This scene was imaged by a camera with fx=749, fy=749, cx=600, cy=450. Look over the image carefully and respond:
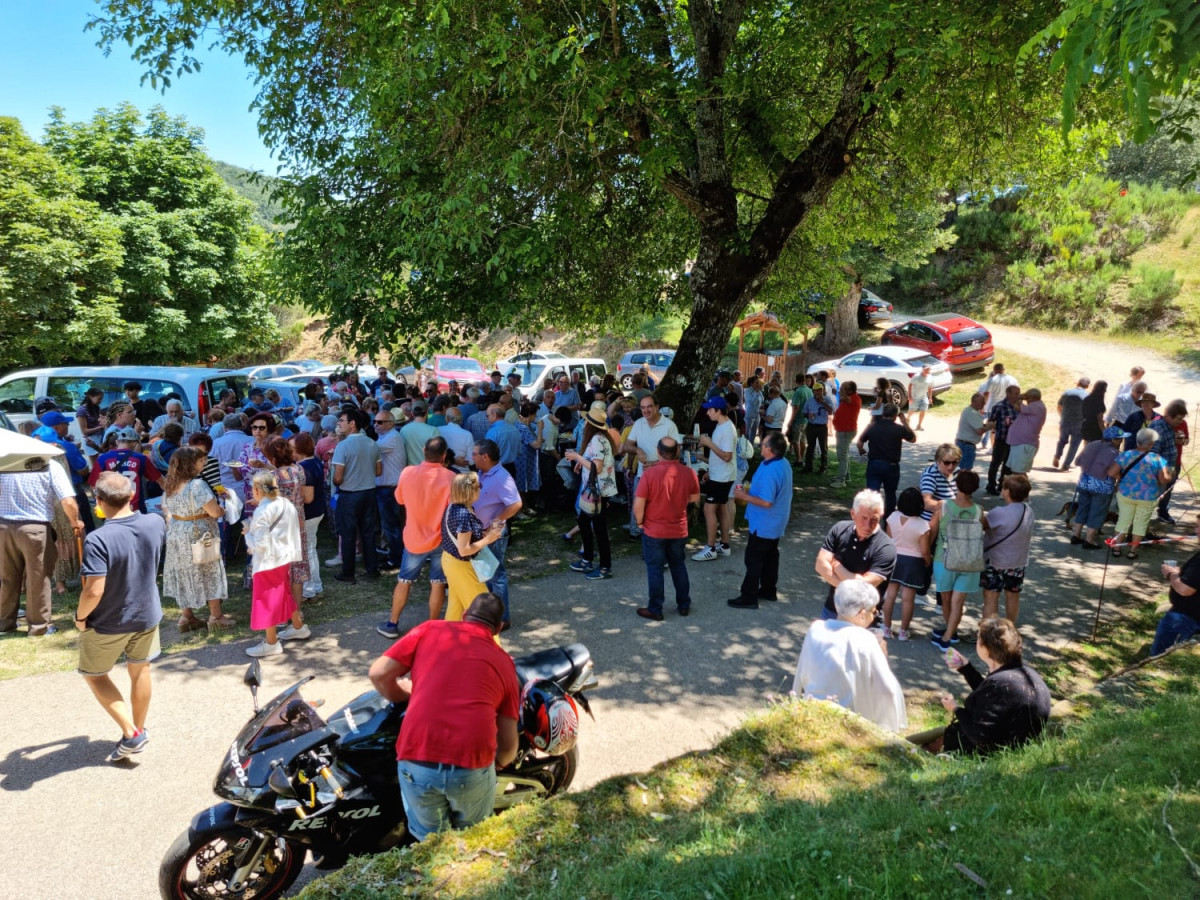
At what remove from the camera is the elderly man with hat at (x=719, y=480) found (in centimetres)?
898

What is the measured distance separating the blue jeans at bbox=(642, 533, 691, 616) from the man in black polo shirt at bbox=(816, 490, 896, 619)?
69.2 inches

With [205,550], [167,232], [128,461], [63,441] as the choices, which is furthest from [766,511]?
[167,232]

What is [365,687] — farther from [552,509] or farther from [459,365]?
[459,365]

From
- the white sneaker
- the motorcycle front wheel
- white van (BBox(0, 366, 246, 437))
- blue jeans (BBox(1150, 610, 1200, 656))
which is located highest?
white van (BBox(0, 366, 246, 437))

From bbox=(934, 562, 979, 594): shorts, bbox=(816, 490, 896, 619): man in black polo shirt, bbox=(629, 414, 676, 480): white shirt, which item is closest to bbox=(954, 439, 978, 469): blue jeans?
bbox=(934, 562, 979, 594): shorts

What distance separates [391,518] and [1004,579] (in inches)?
258

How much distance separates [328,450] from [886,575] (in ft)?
22.3

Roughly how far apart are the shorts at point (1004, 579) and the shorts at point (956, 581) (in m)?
0.13

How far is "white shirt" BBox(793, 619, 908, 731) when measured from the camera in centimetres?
428

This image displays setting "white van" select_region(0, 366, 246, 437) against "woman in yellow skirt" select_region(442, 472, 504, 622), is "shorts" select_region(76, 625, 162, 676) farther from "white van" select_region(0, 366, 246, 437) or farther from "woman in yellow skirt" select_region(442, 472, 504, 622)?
"white van" select_region(0, 366, 246, 437)

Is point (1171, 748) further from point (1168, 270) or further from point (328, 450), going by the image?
point (1168, 270)

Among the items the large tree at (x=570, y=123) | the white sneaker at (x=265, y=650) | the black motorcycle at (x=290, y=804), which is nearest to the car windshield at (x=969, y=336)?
the large tree at (x=570, y=123)

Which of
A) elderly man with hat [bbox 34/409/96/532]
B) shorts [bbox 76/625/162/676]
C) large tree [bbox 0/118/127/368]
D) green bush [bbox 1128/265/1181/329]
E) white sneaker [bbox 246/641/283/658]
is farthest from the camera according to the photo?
green bush [bbox 1128/265/1181/329]

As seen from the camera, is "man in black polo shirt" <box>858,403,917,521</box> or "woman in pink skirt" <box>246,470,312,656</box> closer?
"woman in pink skirt" <box>246,470,312,656</box>
